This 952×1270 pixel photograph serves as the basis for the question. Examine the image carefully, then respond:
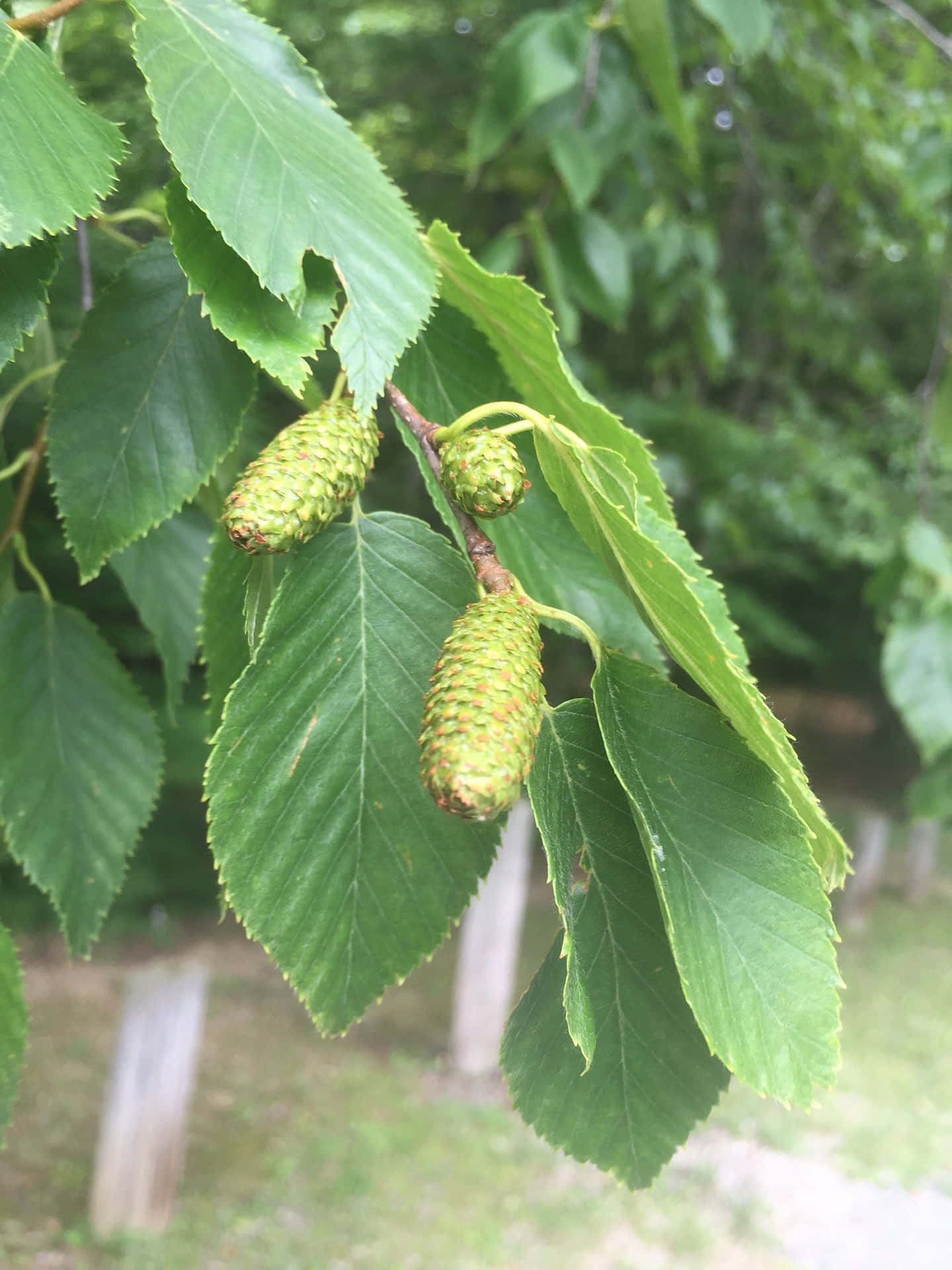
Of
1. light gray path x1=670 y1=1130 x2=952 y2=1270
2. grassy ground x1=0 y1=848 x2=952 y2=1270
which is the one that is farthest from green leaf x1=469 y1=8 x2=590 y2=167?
light gray path x1=670 y1=1130 x2=952 y2=1270

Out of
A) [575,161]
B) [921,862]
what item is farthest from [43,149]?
[921,862]

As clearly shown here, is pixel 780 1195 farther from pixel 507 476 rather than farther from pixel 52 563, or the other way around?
pixel 507 476

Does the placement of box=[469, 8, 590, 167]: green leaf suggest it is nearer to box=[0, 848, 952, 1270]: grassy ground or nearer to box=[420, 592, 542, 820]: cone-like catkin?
box=[420, 592, 542, 820]: cone-like catkin

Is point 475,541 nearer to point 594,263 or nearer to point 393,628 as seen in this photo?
point 393,628

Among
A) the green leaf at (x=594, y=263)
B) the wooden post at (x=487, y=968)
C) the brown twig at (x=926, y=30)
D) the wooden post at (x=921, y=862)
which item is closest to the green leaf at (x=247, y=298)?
the green leaf at (x=594, y=263)

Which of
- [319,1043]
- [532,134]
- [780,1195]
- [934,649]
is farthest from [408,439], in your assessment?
[319,1043]
